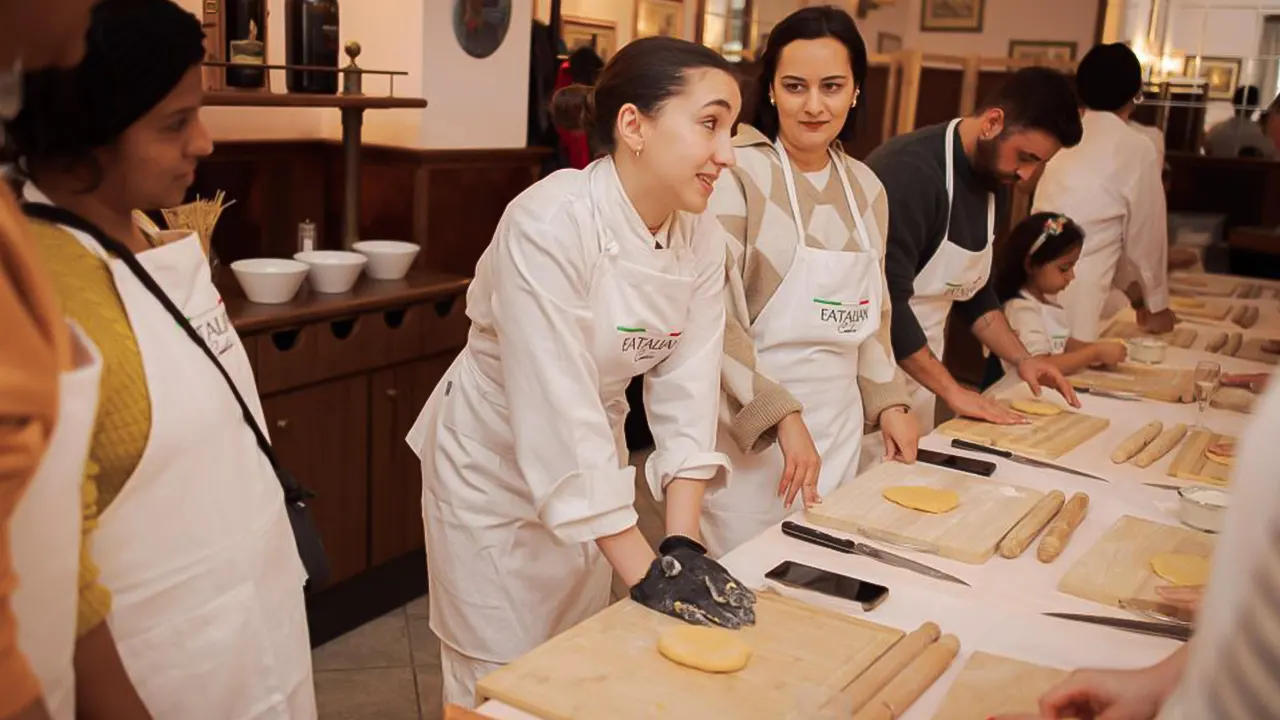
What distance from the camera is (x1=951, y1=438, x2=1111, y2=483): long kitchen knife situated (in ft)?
7.20

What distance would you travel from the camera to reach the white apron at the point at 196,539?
1.17 m

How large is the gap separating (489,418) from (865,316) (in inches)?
32.4

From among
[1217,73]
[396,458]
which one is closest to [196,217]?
[396,458]

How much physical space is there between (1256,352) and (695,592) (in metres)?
2.86

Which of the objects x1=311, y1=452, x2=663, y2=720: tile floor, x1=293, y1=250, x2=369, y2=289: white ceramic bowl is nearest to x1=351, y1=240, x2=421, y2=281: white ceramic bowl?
x1=293, y1=250, x2=369, y2=289: white ceramic bowl

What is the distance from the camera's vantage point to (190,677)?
50.5 inches

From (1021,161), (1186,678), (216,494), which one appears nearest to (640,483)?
(1021,161)

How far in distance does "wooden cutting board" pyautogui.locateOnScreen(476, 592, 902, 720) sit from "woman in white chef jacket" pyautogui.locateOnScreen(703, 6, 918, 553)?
0.70m

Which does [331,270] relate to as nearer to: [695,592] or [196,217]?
[196,217]

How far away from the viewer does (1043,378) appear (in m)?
2.79

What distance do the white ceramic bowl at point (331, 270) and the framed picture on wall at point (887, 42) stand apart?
4.98 meters

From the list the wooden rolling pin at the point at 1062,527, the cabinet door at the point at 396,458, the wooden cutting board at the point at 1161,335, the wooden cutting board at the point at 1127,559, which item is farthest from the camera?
the wooden cutting board at the point at 1161,335

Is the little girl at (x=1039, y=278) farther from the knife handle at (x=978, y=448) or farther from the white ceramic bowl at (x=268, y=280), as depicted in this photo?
the white ceramic bowl at (x=268, y=280)

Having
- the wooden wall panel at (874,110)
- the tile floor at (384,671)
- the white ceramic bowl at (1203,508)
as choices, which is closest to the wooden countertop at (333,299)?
the tile floor at (384,671)
